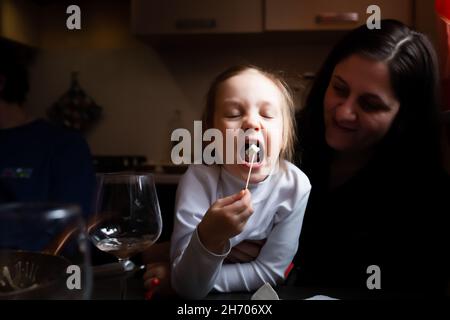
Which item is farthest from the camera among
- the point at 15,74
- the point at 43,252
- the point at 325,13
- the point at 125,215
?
the point at 15,74

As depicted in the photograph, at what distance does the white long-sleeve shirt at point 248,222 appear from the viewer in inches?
13.4

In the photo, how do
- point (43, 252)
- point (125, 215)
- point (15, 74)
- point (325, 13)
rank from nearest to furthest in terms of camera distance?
point (43, 252), point (125, 215), point (325, 13), point (15, 74)

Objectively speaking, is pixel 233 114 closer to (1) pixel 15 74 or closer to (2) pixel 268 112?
(2) pixel 268 112

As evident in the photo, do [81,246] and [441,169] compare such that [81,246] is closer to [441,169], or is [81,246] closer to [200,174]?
[200,174]

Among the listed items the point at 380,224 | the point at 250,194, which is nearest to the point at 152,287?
the point at 250,194

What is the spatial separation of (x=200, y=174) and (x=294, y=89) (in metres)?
0.12

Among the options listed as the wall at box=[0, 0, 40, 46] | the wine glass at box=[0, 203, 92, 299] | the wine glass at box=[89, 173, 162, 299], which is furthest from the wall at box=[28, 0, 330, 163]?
the wine glass at box=[0, 203, 92, 299]

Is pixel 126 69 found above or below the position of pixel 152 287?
above

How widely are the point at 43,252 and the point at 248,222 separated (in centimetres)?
18

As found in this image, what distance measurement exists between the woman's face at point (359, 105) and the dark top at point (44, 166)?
0.91 feet

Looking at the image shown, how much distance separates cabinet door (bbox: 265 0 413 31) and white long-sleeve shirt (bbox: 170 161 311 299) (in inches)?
6.9

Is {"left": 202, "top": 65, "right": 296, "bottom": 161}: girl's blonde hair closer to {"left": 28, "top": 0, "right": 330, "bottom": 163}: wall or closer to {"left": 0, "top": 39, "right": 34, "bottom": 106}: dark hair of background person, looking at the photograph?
{"left": 28, "top": 0, "right": 330, "bottom": 163}: wall

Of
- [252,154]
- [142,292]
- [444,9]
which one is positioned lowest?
[142,292]

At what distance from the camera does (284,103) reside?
13.6 inches
